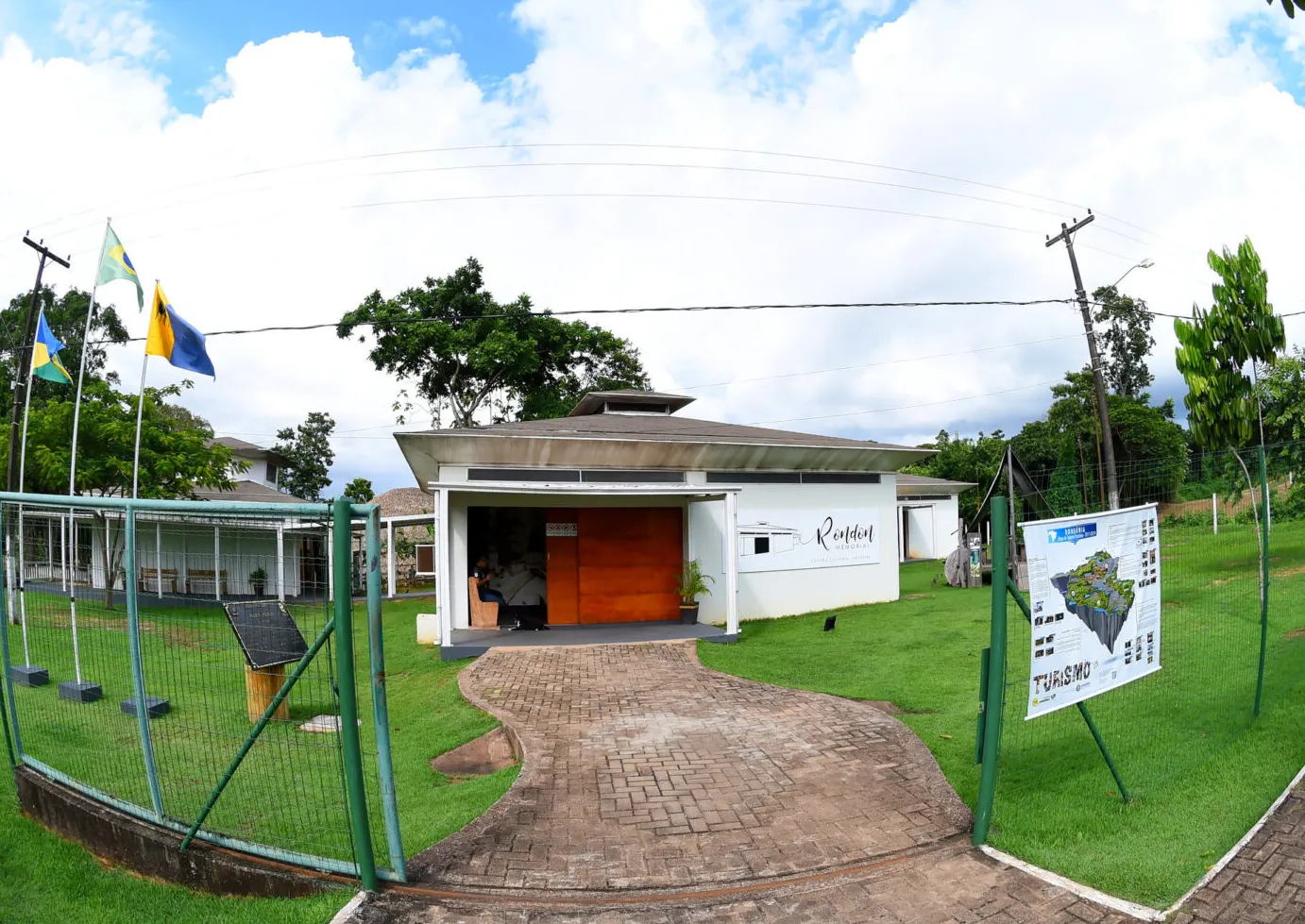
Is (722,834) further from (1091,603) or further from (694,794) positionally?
(1091,603)

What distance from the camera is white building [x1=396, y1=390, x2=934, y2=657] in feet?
44.3

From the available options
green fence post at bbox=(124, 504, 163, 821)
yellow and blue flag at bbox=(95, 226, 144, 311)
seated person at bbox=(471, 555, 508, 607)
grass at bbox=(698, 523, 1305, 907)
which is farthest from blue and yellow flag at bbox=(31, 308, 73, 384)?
grass at bbox=(698, 523, 1305, 907)

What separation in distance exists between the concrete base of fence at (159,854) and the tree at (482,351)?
25304 mm

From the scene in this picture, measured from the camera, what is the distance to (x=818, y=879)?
4129 millimetres

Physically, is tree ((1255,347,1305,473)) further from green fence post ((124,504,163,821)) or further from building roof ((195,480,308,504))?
building roof ((195,480,308,504))

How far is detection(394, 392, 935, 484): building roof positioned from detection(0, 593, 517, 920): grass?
19.0 feet

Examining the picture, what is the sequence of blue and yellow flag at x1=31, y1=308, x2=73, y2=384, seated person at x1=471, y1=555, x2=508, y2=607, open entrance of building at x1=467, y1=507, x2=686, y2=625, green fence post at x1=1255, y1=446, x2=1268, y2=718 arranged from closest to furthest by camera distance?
green fence post at x1=1255, y1=446, x2=1268, y2=718 → blue and yellow flag at x1=31, y1=308, x2=73, y2=384 → seated person at x1=471, y1=555, x2=508, y2=607 → open entrance of building at x1=467, y1=507, x2=686, y2=625

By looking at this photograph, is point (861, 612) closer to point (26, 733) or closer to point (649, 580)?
point (649, 580)

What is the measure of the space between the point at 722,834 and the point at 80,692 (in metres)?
6.73

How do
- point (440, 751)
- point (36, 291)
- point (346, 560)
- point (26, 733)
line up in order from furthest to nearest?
1. point (36, 291)
2. point (440, 751)
3. point (26, 733)
4. point (346, 560)

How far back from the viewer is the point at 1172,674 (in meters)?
7.32

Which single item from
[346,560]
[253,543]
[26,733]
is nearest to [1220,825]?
[346,560]

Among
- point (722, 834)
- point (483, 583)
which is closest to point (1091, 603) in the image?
point (722, 834)

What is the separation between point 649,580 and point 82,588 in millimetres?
10336
